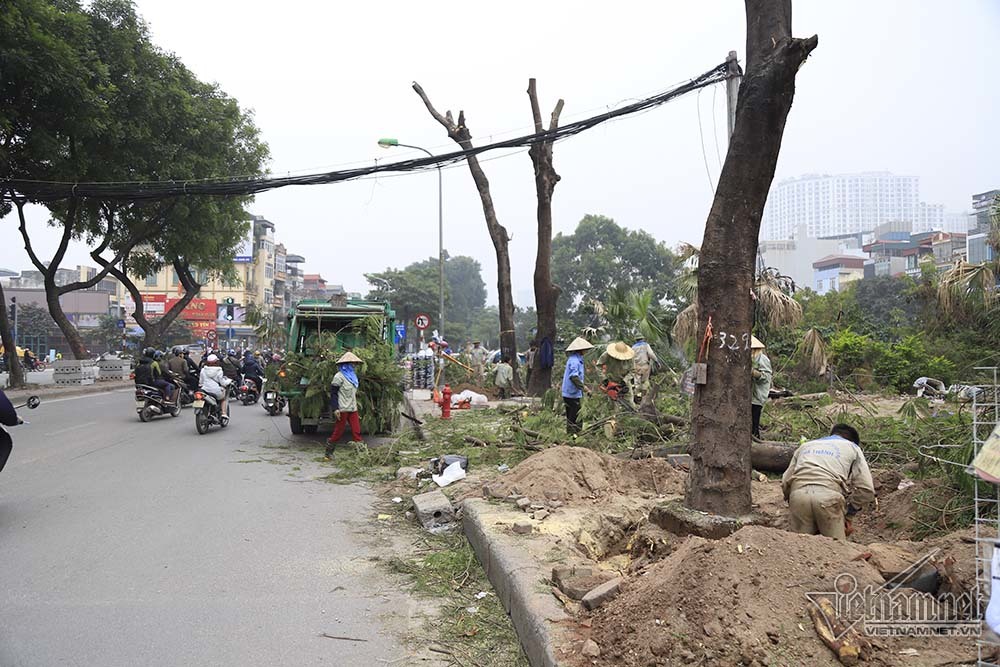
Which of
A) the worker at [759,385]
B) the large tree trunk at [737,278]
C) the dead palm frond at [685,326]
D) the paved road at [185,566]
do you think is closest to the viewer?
the paved road at [185,566]

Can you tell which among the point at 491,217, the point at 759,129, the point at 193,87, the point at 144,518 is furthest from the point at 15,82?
the point at 759,129

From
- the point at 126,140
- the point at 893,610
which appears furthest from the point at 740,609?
the point at 126,140

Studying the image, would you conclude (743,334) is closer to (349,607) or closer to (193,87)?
(349,607)

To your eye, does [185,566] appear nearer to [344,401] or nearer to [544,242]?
[344,401]

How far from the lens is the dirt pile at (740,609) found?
10.6ft

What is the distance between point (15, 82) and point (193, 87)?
759 centimetres

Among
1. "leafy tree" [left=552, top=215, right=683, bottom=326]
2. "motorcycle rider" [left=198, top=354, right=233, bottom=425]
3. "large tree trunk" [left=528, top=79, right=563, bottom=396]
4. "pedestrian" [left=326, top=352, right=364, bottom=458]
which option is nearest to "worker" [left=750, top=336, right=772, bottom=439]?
"pedestrian" [left=326, top=352, right=364, bottom=458]

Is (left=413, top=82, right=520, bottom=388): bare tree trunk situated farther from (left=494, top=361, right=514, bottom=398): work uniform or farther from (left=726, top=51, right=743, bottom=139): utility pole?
(left=726, top=51, right=743, bottom=139): utility pole

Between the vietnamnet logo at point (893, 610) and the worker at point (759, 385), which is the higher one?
the worker at point (759, 385)

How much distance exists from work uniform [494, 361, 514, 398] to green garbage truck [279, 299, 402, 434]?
258 inches

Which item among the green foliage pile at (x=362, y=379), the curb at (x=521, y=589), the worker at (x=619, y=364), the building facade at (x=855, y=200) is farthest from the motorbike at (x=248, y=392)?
the building facade at (x=855, y=200)

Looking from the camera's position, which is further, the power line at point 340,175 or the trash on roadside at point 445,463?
the power line at point 340,175

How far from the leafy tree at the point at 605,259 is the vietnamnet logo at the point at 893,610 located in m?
48.8

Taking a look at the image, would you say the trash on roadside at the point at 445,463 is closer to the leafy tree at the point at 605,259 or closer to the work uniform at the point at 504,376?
the work uniform at the point at 504,376
